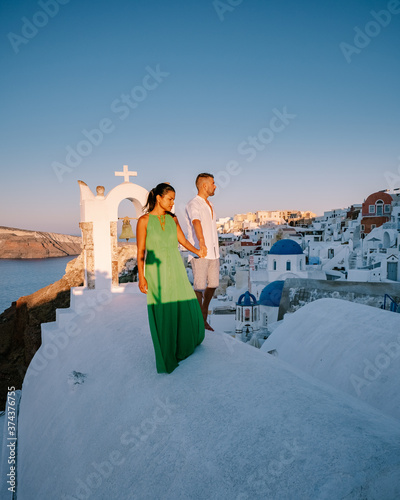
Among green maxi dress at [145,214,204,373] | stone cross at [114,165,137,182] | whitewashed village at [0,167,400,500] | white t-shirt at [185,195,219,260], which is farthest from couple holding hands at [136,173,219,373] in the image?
stone cross at [114,165,137,182]

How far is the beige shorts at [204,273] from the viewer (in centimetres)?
365

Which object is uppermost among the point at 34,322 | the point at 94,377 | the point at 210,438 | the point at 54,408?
the point at 210,438

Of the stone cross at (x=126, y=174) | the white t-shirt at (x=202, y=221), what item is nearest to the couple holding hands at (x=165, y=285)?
the white t-shirt at (x=202, y=221)

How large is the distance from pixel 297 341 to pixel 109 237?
357cm

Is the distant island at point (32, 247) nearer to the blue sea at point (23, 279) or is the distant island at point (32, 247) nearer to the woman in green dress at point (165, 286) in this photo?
the blue sea at point (23, 279)

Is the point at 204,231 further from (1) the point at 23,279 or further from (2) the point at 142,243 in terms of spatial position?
(1) the point at 23,279

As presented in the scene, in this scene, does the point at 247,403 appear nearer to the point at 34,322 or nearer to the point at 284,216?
the point at 34,322

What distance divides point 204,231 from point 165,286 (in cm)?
106

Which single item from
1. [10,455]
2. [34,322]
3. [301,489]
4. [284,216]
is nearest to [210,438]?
[301,489]

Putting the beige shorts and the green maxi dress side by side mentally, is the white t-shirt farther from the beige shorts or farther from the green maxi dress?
the green maxi dress

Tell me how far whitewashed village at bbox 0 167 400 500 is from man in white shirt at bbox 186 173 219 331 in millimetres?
604

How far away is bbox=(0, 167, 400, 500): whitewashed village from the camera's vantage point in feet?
5.11

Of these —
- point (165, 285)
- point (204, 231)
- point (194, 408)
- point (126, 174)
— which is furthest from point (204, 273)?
point (126, 174)

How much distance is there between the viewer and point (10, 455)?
370 cm
